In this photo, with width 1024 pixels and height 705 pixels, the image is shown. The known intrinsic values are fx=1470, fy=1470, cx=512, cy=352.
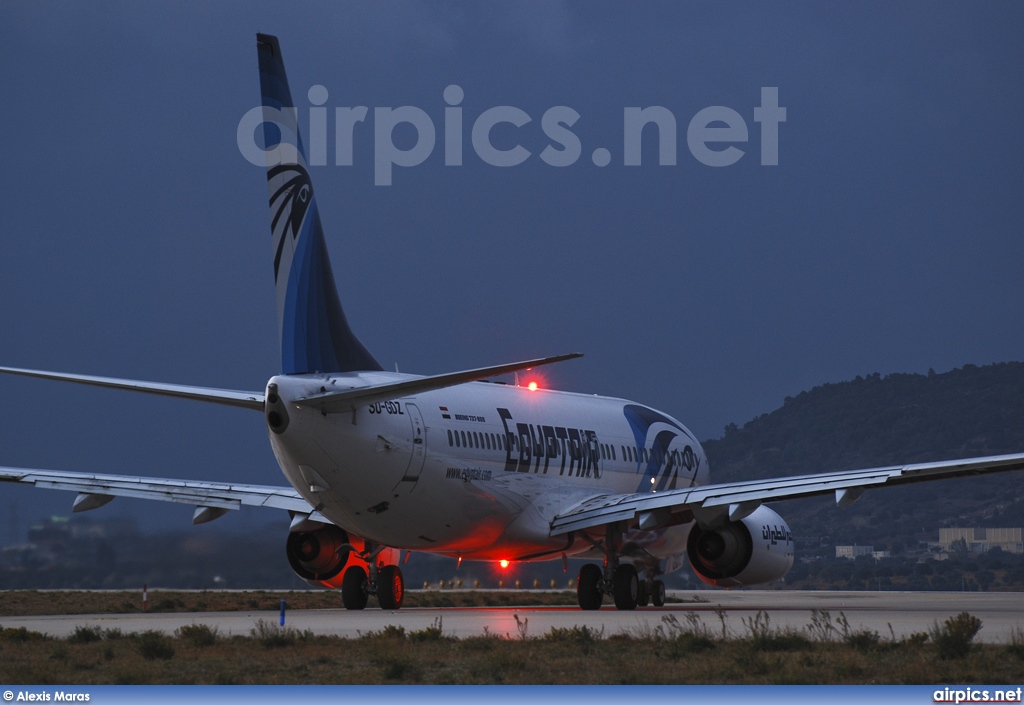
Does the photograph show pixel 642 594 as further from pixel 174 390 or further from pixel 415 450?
pixel 174 390

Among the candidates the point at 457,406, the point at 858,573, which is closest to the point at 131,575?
the point at 457,406

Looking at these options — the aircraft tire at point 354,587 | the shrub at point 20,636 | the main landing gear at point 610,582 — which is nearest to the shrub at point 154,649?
the shrub at point 20,636

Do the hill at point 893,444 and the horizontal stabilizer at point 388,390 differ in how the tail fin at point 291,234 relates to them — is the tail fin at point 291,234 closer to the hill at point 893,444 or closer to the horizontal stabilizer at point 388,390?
the horizontal stabilizer at point 388,390

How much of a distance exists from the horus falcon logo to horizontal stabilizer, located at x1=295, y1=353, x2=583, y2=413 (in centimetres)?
261

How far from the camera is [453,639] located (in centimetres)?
1905

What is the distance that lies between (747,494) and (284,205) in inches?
382

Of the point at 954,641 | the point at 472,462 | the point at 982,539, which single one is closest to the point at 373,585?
the point at 472,462

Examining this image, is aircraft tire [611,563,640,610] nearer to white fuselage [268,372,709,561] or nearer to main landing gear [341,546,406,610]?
white fuselage [268,372,709,561]

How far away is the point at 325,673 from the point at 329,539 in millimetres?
14826

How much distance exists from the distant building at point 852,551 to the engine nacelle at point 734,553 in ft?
187

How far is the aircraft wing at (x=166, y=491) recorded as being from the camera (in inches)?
1168

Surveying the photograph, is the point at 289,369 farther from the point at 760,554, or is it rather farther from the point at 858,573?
the point at 858,573

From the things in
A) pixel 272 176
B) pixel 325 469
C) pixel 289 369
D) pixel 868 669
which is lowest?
pixel 868 669

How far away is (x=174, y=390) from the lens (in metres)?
22.9
